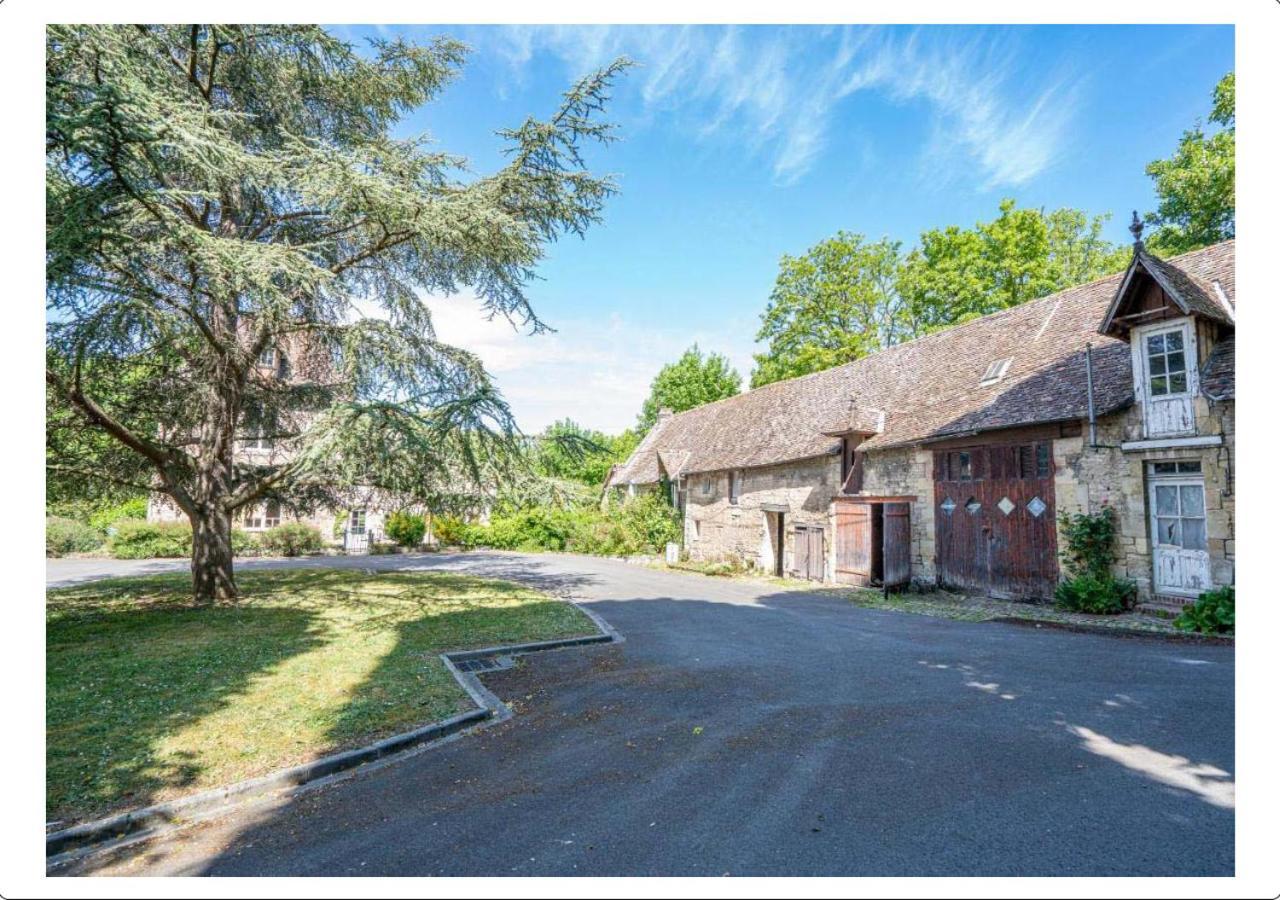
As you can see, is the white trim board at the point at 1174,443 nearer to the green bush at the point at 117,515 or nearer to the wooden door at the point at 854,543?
the wooden door at the point at 854,543

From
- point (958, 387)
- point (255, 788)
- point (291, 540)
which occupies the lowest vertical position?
point (291, 540)

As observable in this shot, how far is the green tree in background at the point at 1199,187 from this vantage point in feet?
62.8

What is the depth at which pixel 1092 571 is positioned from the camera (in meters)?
12.2

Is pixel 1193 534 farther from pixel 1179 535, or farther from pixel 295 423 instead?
pixel 295 423

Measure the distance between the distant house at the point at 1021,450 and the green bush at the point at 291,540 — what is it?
65.1 ft

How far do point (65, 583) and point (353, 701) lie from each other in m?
17.3

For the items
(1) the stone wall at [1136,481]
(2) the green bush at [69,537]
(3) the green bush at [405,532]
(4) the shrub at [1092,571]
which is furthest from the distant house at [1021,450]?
(2) the green bush at [69,537]

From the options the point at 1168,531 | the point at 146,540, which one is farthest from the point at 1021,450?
the point at 146,540

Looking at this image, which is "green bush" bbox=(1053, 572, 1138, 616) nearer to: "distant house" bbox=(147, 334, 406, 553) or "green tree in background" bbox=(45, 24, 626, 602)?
"green tree in background" bbox=(45, 24, 626, 602)

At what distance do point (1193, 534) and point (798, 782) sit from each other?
10701 millimetres

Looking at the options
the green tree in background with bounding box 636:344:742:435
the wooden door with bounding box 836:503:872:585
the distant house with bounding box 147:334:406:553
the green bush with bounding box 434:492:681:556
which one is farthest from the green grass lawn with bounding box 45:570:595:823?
the green tree in background with bounding box 636:344:742:435

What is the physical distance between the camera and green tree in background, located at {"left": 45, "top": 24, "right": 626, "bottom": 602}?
9.56 m

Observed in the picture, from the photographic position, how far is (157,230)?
10305mm

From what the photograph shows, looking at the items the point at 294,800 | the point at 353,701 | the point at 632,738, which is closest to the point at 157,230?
the point at 353,701
